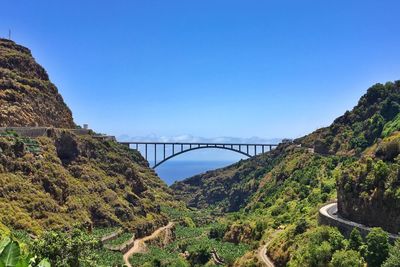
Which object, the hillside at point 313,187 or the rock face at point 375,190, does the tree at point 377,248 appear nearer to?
the hillside at point 313,187

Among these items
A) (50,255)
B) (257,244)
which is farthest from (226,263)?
(50,255)

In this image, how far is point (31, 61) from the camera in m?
84.9

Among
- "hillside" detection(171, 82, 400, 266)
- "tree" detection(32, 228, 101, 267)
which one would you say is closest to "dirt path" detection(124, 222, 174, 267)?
"hillside" detection(171, 82, 400, 266)

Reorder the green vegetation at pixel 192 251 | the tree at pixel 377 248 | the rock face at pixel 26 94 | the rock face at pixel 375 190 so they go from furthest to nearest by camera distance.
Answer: the rock face at pixel 26 94 < the green vegetation at pixel 192 251 < the rock face at pixel 375 190 < the tree at pixel 377 248

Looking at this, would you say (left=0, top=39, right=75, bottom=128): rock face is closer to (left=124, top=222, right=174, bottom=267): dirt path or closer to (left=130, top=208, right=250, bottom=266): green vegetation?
(left=124, top=222, right=174, bottom=267): dirt path

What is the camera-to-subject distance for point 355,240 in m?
32.8

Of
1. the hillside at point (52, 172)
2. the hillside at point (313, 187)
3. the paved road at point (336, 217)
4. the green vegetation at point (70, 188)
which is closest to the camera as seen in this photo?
the paved road at point (336, 217)

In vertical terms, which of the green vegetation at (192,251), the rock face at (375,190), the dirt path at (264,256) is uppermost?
the rock face at (375,190)

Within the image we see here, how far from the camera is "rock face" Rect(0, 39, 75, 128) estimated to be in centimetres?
7125

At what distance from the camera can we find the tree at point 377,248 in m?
29.6

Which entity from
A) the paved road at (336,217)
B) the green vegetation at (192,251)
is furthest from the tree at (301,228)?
the green vegetation at (192,251)

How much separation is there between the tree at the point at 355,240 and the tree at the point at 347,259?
0.96 metres

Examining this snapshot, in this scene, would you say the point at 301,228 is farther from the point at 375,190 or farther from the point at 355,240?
the point at 355,240

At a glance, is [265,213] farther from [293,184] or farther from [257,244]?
[257,244]
